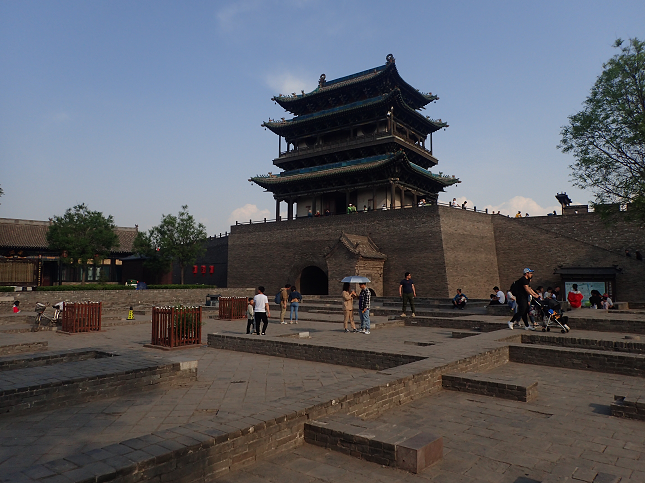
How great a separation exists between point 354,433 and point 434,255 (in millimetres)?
22045

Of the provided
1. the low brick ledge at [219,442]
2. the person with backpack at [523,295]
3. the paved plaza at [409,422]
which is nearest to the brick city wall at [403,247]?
the person with backpack at [523,295]

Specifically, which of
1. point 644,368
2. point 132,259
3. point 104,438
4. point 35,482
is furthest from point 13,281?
point 644,368

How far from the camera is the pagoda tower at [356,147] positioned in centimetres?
3075

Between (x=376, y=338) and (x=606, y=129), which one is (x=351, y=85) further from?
(x=376, y=338)

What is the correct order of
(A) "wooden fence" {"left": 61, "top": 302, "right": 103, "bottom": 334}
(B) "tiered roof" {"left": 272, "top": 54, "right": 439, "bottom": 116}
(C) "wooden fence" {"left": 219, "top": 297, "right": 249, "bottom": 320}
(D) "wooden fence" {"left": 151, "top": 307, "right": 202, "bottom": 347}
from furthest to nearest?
(B) "tiered roof" {"left": 272, "top": 54, "right": 439, "bottom": 116} → (C) "wooden fence" {"left": 219, "top": 297, "right": 249, "bottom": 320} → (A) "wooden fence" {"left": 61, "top": 302, "right": 103, "bottom": 334} → (D) "wooden fence" {"left": 151, "top": 307, "right": 202, "bottom": 347}

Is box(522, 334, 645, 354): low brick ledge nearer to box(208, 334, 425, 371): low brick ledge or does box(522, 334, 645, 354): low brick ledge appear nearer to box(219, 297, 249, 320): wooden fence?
box(208, 334, 425, 371): low brick ledge

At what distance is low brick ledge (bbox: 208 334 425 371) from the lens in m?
7.26

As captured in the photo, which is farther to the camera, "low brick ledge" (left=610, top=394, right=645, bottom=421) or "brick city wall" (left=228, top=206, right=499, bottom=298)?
"brick city wall" (left=228, top=206, right=499, bottom=298)

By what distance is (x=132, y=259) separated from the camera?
33.2 m

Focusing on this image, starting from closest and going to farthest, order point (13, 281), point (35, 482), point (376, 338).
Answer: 1. point (35, 482)
2. point (376, 338)
3. point (13, 281)

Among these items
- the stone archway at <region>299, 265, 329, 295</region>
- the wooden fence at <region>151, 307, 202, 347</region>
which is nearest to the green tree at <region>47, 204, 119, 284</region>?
the stone archway at <region>299, 265, 329, 295</region>

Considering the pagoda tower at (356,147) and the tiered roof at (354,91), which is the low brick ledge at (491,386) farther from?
the tiered roof at (354,91)

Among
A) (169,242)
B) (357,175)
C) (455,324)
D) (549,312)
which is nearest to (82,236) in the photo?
(169,242)

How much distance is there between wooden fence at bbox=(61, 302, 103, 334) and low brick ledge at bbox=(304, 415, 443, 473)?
38.5ft
